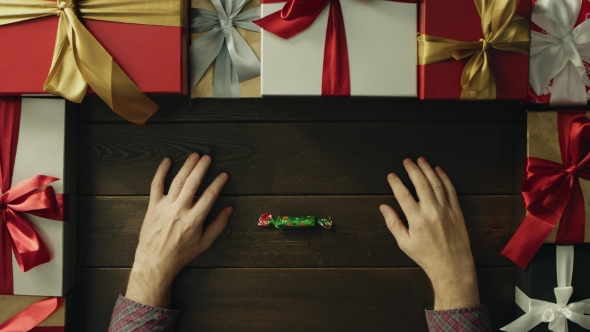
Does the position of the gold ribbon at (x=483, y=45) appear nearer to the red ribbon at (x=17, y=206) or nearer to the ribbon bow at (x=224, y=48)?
the ribbon bow at (x=224, y=48)

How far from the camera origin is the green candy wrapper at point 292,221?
3.56ft

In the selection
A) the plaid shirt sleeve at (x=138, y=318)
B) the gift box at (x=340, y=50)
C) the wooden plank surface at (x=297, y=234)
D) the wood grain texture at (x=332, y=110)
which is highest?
the gift box at (x=340, y=50)

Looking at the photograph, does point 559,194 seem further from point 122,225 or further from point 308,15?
point 122,225

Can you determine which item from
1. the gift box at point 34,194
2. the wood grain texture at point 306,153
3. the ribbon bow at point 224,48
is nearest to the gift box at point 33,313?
the gift box at point 34,194

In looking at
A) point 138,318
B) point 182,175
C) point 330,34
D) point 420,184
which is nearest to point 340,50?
point 330,34

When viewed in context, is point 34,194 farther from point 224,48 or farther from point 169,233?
point 224,48

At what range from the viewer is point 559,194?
1021 millimetres

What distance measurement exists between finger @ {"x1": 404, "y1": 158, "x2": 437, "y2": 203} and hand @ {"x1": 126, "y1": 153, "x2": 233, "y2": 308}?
0.49 metres

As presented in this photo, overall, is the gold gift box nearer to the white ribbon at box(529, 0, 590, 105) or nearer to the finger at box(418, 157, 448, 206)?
the white ribbon at box(529, 0, 590, 105)

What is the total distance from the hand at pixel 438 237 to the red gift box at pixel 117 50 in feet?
2.03

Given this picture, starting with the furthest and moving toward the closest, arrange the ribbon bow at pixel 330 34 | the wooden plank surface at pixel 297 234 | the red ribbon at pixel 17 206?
1. the wooden plank surface at pixel 297 234
2. the red ribbon at pixel 17 206
3. the ribbon bow at pixel 330 34

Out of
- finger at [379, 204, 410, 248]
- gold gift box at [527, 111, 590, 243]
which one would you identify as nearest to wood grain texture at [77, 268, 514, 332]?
finger at [379, 204, 410, 248]

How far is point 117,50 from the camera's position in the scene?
2.99 feet

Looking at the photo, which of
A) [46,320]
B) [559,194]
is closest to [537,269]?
[559,194]
